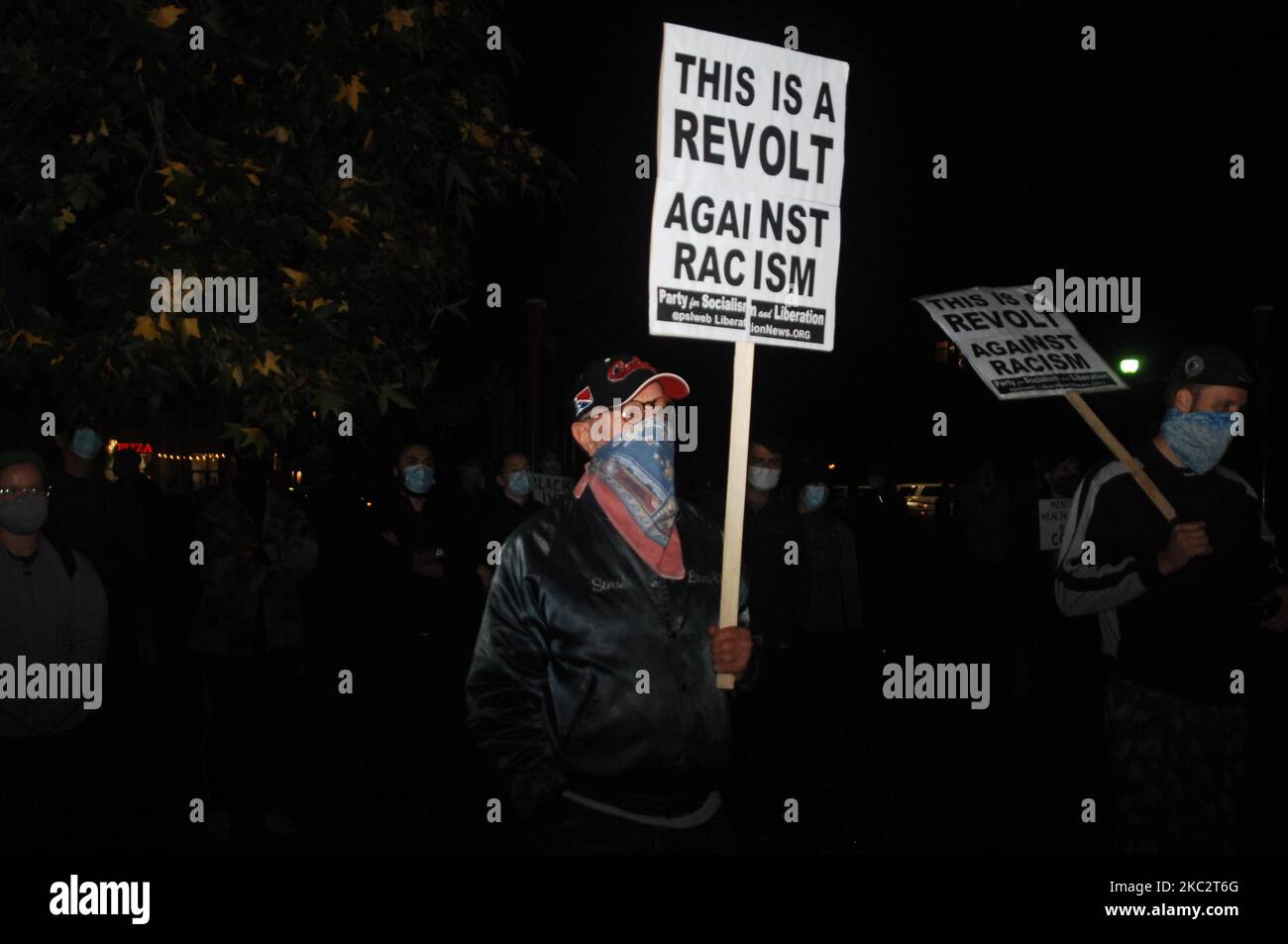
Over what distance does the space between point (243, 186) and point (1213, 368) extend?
444 cm

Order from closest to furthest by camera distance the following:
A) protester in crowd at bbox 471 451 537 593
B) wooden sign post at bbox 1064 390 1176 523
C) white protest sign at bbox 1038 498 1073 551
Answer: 1. wooden sign post at bbox 1064 390 1176 523
2. protester in crowd at bbox 471 451 537 593
3. white protest sign at bbox 1038 498 1073 551

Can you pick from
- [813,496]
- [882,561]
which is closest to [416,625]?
[813,496]

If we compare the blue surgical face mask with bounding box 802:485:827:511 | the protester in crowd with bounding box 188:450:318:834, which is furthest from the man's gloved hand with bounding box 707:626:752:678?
the blue surgical face mask with bounding box 802:485:827:511

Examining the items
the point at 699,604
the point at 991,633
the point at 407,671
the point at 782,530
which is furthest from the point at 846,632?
the point at 699,604

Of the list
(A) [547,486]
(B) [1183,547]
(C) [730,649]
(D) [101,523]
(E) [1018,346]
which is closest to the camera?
(C) [730,649]

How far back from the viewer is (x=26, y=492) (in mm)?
5992

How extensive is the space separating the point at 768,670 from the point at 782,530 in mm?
927

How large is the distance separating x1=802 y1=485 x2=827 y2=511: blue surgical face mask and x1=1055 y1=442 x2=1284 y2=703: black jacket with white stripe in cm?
474

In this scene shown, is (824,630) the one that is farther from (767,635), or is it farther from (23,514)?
(23,514)

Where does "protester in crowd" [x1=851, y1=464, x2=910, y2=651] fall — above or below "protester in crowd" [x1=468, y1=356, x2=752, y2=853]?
below

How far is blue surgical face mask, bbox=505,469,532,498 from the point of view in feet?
33.0

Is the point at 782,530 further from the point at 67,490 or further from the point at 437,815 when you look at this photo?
the point at 67,490

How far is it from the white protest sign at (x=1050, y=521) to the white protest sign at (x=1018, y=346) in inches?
223

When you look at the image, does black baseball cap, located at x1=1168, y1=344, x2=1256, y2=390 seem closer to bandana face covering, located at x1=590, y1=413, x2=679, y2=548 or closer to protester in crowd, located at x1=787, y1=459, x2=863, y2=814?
bandana face covering, located at x1=590, y1=413, x2=679, y2=548
